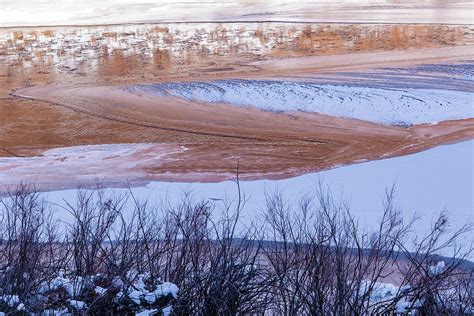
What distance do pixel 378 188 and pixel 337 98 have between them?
3969mm

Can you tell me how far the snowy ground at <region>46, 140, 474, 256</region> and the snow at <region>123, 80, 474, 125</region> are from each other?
193 cm

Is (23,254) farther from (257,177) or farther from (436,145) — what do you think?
(436,145)

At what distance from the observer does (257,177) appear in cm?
1032

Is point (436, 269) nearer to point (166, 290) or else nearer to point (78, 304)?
point (166, 290)

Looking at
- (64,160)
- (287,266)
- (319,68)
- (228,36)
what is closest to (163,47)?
(228,36)

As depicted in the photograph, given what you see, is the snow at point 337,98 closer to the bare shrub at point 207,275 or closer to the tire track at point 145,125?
the tire track at point 145,125

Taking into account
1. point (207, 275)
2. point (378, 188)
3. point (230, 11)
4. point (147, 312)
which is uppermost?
point (230, 11)

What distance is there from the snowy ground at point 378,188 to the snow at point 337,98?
1929 mm

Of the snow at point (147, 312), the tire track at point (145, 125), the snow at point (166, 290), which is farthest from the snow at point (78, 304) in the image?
the tire track at point (145, 125)

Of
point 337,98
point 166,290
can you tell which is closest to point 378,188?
point 337,98

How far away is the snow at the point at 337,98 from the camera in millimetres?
12656

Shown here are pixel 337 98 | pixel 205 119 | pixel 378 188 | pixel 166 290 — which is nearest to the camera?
pixel 166 290

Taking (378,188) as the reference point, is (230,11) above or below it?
above

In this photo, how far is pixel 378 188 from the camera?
9.80 meters
